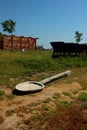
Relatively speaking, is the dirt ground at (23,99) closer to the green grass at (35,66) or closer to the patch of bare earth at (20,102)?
the patch of bare earth at (20,102)

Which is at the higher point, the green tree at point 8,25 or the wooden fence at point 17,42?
the green tree at point 8,25

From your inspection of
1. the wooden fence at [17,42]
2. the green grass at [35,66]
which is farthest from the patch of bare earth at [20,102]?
the wooden fence at [17,42]

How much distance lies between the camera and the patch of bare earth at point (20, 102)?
7.32m

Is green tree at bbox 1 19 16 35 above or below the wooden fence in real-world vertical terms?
above

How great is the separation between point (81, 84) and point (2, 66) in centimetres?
558

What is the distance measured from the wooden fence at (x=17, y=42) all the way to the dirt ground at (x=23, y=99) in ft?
80.4

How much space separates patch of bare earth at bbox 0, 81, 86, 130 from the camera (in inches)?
288

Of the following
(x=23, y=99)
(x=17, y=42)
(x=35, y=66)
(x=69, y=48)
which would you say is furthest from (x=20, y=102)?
(x=17, y=42)

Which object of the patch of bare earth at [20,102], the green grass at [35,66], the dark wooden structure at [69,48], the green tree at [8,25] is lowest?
the patch of bare earth at [20,102]

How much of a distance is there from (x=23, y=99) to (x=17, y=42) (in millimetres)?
28786

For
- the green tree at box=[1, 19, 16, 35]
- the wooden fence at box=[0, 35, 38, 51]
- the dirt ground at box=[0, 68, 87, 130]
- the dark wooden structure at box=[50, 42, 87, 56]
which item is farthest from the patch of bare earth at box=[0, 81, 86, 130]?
the green tree at box=[1, 19, 16, 35]

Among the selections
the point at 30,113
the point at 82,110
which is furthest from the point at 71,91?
the point at 30,113

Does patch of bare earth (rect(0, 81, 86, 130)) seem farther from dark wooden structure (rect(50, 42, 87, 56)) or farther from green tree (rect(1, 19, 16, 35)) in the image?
green tree (rect(1, 19, 16, 35))

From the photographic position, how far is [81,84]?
38.8ft
